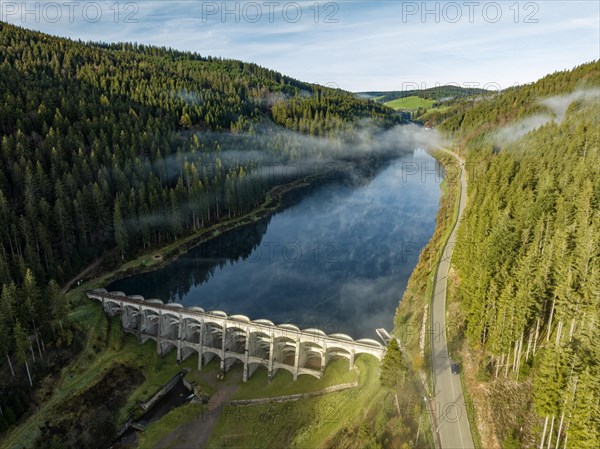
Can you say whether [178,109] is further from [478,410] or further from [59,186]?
[478,410]

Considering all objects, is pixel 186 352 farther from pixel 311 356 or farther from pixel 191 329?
pixel 311 356

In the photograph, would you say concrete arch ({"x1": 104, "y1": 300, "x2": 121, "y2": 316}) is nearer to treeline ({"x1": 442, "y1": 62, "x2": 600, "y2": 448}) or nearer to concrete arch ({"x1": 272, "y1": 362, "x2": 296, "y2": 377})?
concrete arch ({"x1": 272, "y1": 362, "x2": 296, "y2": 377})

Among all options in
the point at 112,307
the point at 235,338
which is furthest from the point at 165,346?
the point at 112,307

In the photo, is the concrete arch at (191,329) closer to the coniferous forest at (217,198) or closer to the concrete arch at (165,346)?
the concrete arch at (165,346)

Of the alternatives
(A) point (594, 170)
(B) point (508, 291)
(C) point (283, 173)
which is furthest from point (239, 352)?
(C) point (283, 173)

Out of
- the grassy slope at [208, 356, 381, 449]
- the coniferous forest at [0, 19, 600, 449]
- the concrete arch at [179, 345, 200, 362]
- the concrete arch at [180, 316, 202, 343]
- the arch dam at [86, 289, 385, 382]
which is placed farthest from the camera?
the concrete arch at [180, 316, 202, 343]

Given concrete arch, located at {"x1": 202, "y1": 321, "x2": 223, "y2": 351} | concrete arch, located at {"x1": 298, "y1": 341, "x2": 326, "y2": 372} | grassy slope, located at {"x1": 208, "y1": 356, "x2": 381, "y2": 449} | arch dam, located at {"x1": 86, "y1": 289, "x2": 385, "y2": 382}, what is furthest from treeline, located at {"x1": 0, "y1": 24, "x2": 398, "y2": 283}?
concrete arch, located at {"x1": 298, "y1": 341, "x2": 326, "y2": 372}
